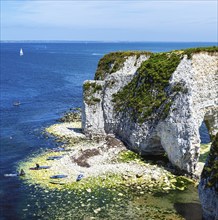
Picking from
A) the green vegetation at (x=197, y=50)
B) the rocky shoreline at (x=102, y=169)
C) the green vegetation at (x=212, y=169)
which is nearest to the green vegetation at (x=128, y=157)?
the rocky shoreline at (x=102, y=169)

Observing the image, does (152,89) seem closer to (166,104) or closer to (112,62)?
(166,104)

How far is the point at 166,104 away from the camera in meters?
45.8

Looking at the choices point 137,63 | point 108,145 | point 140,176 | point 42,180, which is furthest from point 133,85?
Answer: point 42,180

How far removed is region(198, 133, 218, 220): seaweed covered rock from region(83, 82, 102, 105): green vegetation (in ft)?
96.1

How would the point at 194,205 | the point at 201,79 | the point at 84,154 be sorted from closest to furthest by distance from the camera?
the point at 194,205, the point at 201,79, the point at 84,154

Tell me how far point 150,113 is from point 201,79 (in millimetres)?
7770

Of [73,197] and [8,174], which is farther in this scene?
[8,174]

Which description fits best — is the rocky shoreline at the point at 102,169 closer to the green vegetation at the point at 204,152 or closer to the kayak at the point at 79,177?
the kayak at the point at 79,177

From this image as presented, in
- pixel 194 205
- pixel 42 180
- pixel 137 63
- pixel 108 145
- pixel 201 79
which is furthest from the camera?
pixel 137 63

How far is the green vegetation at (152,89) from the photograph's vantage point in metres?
46.6

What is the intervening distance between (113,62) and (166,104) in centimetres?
1769

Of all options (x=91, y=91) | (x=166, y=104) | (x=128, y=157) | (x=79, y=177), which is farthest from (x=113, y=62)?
(x=79, y=177)

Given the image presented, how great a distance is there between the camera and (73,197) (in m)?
38.3

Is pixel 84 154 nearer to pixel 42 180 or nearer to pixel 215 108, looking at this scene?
pixel 42 180
